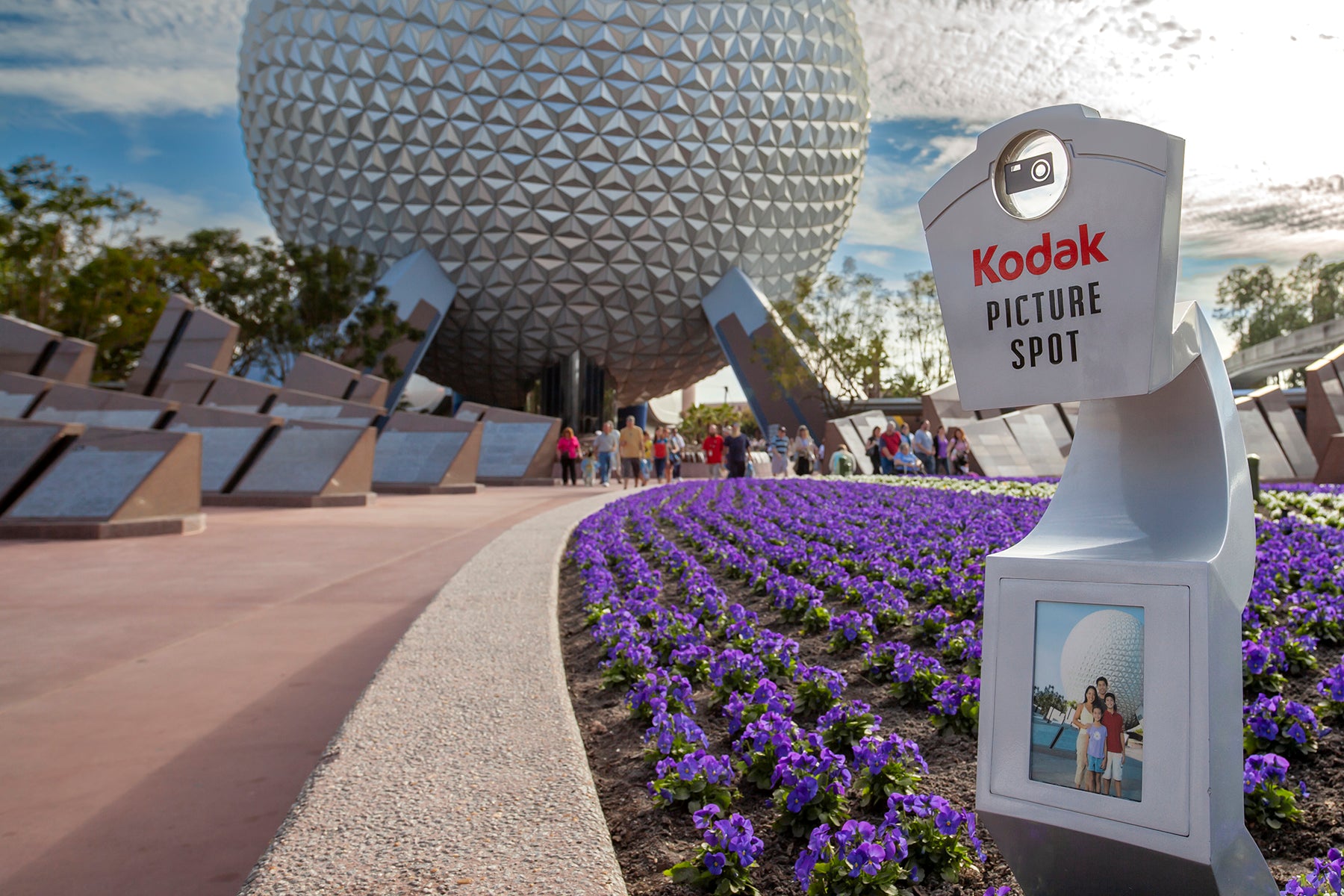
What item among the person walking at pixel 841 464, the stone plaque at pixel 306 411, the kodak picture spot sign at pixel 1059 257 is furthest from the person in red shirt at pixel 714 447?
the kodak picture spot sign at pixel 1059 257

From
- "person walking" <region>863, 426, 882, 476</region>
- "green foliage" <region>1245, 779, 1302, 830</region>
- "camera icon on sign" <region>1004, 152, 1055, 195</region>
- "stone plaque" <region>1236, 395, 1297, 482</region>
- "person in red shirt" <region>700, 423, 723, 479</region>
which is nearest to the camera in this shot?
"camera icon on sign" <region>1004, 152, 1055, 195</region>

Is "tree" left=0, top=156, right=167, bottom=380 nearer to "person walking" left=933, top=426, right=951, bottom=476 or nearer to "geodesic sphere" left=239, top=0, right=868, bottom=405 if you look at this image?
"geodesic sphere" left=239, top=0, right=868, bottom=405

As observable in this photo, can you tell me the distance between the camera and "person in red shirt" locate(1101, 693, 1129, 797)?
147 cm

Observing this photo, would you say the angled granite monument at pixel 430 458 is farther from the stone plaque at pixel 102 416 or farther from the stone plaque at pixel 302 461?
the stone plaque at pixel 102 416

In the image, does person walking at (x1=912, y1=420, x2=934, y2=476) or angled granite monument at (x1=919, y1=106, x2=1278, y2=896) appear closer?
angled granite monument at (x1=919, y1=106, x2=1278, y2=896)

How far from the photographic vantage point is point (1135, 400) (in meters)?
1.81

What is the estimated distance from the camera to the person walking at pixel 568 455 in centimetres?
2056

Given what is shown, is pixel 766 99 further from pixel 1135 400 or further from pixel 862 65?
pixel 1135 400

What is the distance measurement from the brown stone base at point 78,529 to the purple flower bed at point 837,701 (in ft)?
17.5

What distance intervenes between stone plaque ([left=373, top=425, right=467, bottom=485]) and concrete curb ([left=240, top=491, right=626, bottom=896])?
44.1ft

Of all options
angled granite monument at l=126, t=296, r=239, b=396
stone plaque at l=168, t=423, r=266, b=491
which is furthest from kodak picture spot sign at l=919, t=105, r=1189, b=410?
angled granite monument at l=126, t=296, r=239, b=396

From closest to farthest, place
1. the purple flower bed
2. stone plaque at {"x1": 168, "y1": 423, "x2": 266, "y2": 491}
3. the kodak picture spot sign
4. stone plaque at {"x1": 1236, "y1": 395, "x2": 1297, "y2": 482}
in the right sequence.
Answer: the kodak picture spot sign → the purple flower bed → stone plaque at {"x1": 168, "y1": 423, "x2": 266, "y2": 491} → stone plaque at {"x1": 1236, "y1": 395, "x2": 1297, "y2": 482}

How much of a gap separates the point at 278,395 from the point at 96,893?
17543 mm

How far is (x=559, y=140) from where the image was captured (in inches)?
1137
